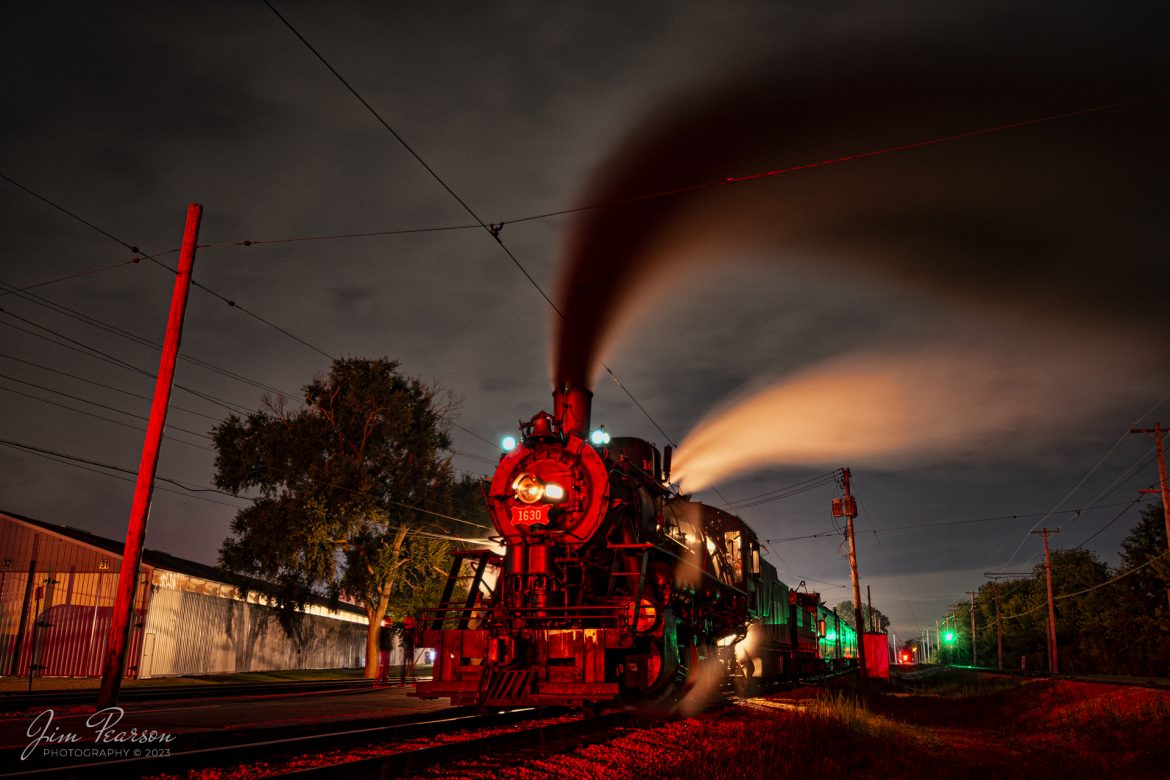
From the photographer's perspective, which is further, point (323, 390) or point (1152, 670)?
point (1152, 670)

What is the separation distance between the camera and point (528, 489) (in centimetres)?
1247

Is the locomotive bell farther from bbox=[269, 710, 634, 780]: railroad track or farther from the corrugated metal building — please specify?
the corrugated metal building

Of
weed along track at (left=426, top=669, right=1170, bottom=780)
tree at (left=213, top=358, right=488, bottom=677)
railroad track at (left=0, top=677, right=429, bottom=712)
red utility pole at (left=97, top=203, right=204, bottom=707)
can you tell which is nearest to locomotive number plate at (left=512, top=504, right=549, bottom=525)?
weed along track at (left=426, top=669, right=1170, bottom=780)

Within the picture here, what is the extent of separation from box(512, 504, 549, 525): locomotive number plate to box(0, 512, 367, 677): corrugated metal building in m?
22.9

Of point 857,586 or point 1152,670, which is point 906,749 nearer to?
point 857,586

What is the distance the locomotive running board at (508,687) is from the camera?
35.9 feet

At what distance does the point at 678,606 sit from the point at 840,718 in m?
3.29

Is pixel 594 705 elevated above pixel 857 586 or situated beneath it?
situated beneath

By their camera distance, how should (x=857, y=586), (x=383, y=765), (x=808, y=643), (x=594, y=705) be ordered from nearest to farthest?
(x=383, y=765)
(x=594, y=705)
(x=808, y=643)
(x=857, y=586)

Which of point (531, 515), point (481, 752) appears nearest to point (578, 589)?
point (531, 515)

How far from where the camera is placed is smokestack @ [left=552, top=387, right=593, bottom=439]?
13255mm

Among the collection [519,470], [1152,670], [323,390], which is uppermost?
[323,390]

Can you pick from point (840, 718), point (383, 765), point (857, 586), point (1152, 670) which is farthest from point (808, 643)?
point (1152, 670)

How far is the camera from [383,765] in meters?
7.42
